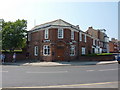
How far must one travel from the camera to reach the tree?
24.9m

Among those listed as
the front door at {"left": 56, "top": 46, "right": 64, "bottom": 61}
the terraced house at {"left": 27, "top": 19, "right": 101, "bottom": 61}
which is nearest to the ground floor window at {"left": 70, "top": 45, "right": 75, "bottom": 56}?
the terraced house at {"left": 27, "top": 19, "right": 101, "bottom": 61}

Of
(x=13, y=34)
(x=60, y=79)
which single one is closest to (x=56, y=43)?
(x=13, y=34)

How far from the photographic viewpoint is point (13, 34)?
25.4 m

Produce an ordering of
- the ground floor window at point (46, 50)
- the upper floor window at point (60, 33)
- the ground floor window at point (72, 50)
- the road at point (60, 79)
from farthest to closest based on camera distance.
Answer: the ground floor window at point (72, 50) < the upper floor window at point (60, 33) < the ground floor window at point (46, 50) < the road at point (60, 79)

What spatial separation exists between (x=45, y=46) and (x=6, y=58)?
7618 mm

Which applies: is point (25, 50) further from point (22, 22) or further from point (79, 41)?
point (79, 41)

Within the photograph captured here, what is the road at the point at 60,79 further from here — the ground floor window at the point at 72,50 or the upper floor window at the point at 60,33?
the ground floor window at the point at 72,50

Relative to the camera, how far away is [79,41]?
2855 centimetres

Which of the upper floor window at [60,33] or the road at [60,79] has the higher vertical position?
the upper floor window at [60,33]

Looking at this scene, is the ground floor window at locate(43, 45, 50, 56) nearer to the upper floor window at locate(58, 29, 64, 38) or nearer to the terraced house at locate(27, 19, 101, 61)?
the terraced house at locate(27, 19, 101, 61)

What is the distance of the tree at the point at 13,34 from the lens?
Result: 2488 centimetres

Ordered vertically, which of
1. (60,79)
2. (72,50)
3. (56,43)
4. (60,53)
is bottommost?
(60,79)

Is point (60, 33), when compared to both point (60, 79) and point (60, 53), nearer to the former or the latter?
point (60, 53)

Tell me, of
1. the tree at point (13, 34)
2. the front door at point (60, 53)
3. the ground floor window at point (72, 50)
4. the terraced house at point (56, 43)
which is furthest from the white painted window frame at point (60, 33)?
the tree at point (13, 34)
